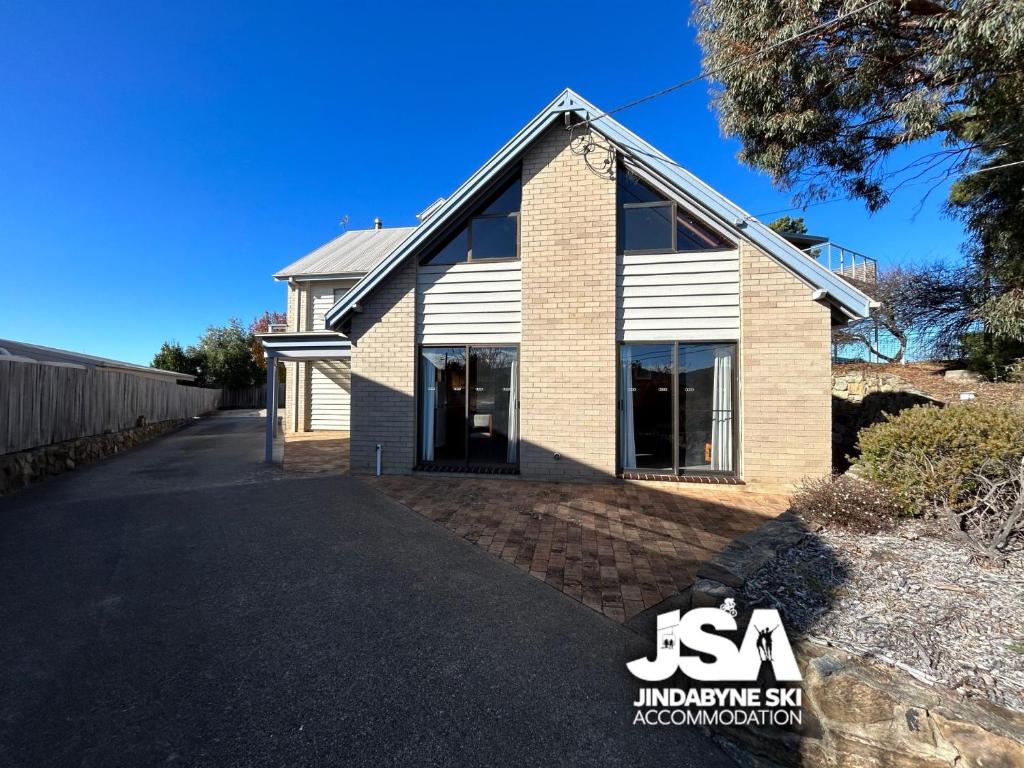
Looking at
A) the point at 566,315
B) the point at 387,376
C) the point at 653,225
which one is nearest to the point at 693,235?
the point at 653,225

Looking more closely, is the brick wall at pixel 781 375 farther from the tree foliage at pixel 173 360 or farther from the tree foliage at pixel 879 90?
the tree foliage at pixel 173 360

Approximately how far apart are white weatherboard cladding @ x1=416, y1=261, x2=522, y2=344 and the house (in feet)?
0.09

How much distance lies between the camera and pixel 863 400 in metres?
10.9

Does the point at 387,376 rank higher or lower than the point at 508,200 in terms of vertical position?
lower

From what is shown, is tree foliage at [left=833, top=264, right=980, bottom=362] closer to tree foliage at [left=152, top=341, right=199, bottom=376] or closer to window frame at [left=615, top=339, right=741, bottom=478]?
window frame at [left=615, top=339, right=741, bottom=478]

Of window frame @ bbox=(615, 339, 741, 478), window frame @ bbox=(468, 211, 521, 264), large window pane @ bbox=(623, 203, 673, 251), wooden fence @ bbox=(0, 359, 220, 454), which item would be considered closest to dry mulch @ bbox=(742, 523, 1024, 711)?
window frame @ bbox=(615, 339, 741, 478)

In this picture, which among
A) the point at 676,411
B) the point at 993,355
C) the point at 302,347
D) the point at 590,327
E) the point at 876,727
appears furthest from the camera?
the point at 993,355

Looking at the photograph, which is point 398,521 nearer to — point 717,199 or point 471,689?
point 471,689

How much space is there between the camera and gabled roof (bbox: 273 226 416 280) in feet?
50.1

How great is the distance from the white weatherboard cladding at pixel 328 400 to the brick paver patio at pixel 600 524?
878 centimetres

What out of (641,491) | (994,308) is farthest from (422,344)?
(994,308)

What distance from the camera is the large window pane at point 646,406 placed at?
25.1 ft

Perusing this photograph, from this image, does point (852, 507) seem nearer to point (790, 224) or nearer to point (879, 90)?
point (879, 90)

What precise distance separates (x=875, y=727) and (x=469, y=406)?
22.5 ft
